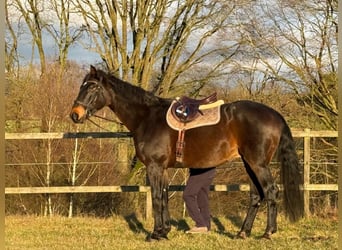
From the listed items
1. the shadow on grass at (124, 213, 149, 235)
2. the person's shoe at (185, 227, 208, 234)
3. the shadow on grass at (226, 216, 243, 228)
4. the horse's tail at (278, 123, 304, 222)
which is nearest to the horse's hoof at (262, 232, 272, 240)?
the horse's tail at (278, 123, 304, 222)

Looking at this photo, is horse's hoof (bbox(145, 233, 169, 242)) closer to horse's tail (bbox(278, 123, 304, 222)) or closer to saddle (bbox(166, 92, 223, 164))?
saddle (bbox(166, 92, 223, 164))

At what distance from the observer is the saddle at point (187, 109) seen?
5.44 m

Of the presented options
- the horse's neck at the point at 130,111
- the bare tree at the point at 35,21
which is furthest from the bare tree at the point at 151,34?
the horse's neck at the point at 130,111

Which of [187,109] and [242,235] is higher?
[187,109]

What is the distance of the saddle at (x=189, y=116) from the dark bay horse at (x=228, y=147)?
7 centimetres

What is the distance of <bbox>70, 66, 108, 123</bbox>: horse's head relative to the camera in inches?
217

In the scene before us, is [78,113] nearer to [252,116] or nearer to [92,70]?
[92,70]

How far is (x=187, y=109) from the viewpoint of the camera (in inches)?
215

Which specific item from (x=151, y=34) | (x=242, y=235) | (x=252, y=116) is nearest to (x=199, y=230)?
(x=242, y=235)

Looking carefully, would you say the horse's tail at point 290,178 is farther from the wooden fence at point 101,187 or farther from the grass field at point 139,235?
the wooden fence at point 101,187

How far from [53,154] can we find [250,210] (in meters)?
5.05

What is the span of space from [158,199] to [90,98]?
1.51 m

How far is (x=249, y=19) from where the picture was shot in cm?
1122

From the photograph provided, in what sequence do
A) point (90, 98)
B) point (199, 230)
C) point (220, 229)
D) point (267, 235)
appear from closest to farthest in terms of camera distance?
1. point (267, 235)
2. point (90, 98)
3. point (199, 230)
4. point (220, 229)
